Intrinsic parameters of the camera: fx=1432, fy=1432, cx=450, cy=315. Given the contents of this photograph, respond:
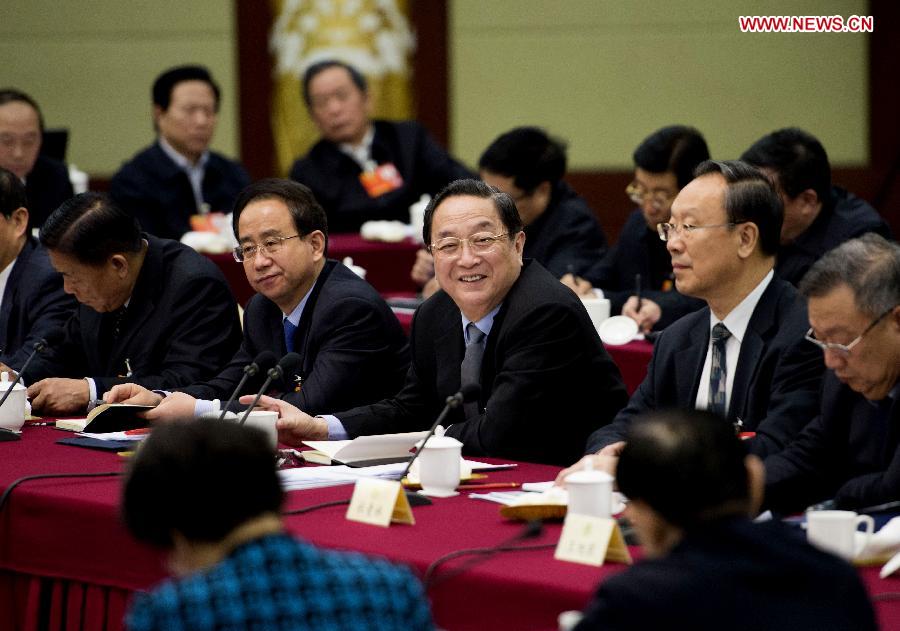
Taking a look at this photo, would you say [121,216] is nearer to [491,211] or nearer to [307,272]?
[307,272]

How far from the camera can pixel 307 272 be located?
3.68 m

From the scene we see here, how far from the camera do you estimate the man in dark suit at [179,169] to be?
19.7 ft

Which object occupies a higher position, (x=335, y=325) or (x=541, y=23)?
(x=541, y=23)

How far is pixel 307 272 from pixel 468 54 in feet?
13.4

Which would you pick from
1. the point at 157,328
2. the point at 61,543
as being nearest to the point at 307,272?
the point at 157,328

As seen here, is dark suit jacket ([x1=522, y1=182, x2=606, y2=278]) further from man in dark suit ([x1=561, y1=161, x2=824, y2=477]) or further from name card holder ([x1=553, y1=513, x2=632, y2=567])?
name card holder ([x1=553, y1=513, x2=632, y2=567])

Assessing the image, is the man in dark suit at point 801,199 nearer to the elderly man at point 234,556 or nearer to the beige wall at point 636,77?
the elderly man at point 234,556

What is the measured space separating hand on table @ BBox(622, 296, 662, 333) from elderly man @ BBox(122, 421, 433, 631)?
3.05 metres

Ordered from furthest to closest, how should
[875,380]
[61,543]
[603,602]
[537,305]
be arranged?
[537,305] → [61,543] → [875,380] → [603,602]

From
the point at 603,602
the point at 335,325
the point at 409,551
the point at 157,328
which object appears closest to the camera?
the point at 603,602

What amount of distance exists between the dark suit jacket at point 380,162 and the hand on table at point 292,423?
2943 millimetres

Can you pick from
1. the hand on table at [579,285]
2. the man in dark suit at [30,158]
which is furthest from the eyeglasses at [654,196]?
the man in dark suit at [30,158]

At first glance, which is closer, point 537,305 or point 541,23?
point 537,305

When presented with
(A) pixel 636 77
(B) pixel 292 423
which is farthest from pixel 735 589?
(A) pixel 636 77
